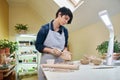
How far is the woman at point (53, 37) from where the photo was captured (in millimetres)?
1897

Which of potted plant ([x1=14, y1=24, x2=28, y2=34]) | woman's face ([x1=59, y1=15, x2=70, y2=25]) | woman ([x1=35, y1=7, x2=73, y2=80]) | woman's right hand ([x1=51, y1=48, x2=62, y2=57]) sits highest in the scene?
potted plant ([x1=14, y1=24, x2=28, y2=34])

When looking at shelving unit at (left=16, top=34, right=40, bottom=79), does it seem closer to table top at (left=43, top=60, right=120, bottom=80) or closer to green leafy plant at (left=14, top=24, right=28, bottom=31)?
green leafy plant at (left=14, top=24, right=28, bottom=31)

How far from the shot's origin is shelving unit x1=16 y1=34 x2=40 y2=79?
5.99 m

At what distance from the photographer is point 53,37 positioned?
201cm

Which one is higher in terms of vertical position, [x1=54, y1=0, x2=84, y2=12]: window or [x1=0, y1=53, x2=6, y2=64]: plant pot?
[x1=54, y1=0, x2=84, y2=12]: window

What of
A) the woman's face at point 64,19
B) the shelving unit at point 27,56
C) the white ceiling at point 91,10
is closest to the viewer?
the woman's face at point 64,19

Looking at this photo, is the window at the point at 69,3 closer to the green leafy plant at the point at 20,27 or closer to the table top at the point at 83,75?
the green leafy plant at the point at 20,27

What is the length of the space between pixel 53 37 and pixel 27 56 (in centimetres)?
438

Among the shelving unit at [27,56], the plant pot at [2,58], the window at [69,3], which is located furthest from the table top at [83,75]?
the shelving unit at [27,56]

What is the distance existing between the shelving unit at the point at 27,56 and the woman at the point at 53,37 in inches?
156

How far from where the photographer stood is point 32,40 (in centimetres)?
622

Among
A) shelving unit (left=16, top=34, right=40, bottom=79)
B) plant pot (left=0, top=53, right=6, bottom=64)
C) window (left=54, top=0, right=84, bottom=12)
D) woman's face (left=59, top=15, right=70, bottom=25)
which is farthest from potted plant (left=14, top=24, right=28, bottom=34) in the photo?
woman's face (left=59, top=15, right=70, bottom=25)

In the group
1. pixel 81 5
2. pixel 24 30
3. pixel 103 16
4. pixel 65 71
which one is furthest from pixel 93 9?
pixel 24 30

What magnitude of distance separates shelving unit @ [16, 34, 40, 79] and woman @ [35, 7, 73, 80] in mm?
3970
